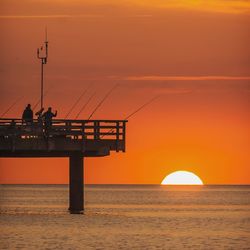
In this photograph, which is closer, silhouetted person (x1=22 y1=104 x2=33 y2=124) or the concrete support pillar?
silhouetted person (x1=22 y1=104 x2=33 y2=124)

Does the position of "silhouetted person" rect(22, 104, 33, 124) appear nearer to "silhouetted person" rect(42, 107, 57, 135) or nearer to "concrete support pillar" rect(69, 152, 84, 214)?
"silhouetted person" rect(42, 107, 57, 135)

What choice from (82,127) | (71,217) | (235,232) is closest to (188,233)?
(235,232)

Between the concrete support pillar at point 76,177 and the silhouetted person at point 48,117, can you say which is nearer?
the silhouetted person at point 48,117

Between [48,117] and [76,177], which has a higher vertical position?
[48,117]

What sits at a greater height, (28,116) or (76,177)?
(28,116)

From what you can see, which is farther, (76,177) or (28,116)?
(76,177)

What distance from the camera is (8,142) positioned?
6091 centimetres

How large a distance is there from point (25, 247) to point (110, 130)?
11.0 metres

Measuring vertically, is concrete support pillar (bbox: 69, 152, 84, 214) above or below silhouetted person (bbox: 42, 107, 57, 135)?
below

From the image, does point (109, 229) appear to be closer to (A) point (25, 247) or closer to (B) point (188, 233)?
→ (B) point (188, 233)

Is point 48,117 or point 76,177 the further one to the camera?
point 76,177

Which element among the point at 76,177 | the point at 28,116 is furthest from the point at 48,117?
the point at 76,177

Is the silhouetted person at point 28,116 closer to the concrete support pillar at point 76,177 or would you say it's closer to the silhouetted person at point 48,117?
the silhouetted person at point 48,117

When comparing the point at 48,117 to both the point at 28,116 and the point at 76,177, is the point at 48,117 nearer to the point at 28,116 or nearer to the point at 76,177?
the point at 28,116
